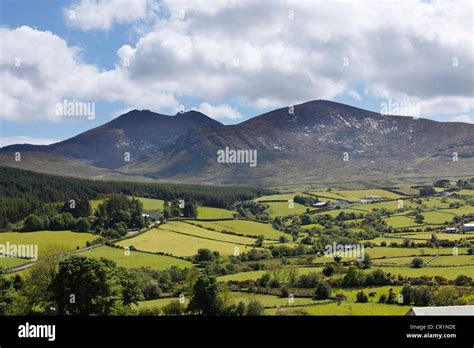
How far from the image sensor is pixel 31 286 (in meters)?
54.2

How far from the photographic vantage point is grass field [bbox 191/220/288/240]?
12631 cm

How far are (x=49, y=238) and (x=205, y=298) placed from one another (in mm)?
65764

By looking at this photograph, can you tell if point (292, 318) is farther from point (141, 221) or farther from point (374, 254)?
point (141, 221)

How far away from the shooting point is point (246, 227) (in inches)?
5231

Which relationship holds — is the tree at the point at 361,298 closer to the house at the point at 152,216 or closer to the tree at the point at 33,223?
the tree at the point at 33,223

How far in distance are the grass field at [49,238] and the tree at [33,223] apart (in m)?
4.81

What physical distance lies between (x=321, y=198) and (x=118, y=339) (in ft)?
636

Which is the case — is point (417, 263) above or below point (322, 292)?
above

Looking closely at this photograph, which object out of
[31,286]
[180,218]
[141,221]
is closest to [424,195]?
[180,218]

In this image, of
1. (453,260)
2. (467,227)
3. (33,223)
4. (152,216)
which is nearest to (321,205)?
(152,216)

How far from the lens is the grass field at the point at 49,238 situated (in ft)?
323

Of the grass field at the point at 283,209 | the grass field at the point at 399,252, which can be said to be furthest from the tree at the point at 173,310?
the grass field at the point at 283,209

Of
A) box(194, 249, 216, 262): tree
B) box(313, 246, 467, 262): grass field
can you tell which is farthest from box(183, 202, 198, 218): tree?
box(313, 246, 467, 262): grass field

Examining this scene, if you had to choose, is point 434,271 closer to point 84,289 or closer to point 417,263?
point 417,263
